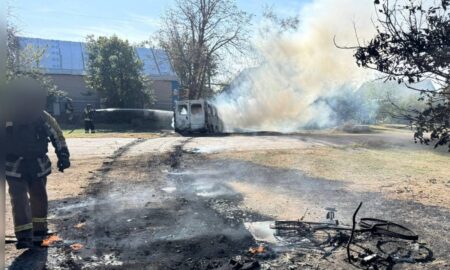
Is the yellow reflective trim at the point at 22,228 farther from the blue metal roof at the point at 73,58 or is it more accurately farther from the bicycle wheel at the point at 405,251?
the blue metal roof at the point at 73,58

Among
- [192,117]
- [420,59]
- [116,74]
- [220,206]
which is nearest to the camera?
[420,59]

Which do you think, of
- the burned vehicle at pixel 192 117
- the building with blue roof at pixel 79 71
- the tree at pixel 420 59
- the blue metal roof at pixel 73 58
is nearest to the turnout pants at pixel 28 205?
the tree at pixel 420 59

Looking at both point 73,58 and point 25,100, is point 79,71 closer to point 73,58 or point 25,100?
point 73,58

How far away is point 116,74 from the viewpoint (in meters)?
36.7

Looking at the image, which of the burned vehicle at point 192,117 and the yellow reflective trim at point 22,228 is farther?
the burned vehicle at point 192,117

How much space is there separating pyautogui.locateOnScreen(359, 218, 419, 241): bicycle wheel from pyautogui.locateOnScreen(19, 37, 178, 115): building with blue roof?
109ft

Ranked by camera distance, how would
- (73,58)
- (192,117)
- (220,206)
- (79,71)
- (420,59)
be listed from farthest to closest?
(73,58) < (79,71) < (192,117) < (220,206) < (420,59)

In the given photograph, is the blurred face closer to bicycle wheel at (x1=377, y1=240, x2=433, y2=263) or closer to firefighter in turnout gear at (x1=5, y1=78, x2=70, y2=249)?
firefighter in turnout gear at (x1=5, y1=78, x2=70, y2=249)

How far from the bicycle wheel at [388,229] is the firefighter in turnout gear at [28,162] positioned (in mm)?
4137

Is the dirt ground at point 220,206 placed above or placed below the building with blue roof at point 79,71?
below

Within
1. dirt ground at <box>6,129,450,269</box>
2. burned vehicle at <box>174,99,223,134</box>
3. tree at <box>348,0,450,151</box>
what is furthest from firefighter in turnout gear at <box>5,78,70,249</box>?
burned vehicle at <box>174,99,223,134</box>

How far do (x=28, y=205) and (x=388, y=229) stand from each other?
4.56 metres

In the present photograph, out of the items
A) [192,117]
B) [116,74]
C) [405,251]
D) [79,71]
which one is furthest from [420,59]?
[79,71]

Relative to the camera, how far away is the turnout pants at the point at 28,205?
199 inches
